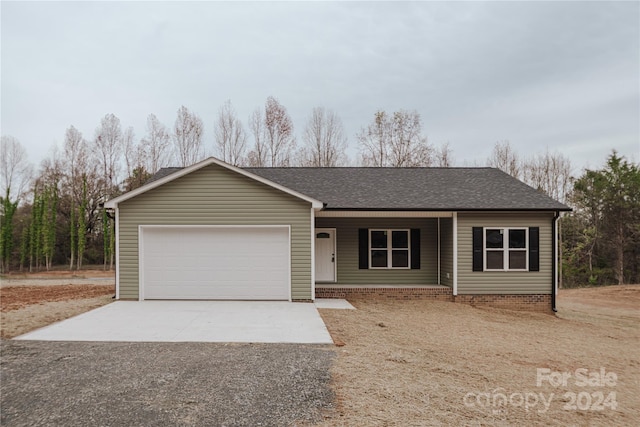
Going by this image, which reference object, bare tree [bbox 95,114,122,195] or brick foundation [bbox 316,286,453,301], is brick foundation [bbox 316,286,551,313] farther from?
bare tree [bbox 95,114,122,195]

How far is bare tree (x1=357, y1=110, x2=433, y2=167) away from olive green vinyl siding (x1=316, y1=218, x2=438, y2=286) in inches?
564

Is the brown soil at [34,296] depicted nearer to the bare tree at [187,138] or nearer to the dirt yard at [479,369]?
the dirt yard at [479,369]

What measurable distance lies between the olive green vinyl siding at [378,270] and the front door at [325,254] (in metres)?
0.13

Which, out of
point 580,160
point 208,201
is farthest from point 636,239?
point 208,201

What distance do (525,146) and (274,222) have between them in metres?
23.0

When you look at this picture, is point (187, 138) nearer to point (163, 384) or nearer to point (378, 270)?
point (378, 270)

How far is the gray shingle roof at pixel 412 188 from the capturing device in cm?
1161

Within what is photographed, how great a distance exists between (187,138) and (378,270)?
19.5m

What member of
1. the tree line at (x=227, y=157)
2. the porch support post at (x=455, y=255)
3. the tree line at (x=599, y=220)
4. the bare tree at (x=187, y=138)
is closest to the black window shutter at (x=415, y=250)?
the porch support post at (x=455, y=255)

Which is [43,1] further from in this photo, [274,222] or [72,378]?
[72,378]

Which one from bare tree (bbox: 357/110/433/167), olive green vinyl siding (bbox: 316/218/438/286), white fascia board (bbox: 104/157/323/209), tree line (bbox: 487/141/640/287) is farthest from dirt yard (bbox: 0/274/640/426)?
bare tree (bbox: 357/110/433/167)

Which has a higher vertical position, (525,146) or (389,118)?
(389,118)

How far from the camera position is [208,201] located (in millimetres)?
10594

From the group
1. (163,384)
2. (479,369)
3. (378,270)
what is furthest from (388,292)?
(163,384)
